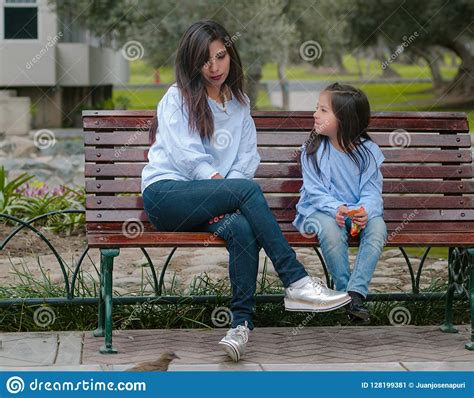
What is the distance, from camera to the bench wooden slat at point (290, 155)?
5.58m

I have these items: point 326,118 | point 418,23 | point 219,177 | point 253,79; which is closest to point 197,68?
point 219,177

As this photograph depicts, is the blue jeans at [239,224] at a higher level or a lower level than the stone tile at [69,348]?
higher

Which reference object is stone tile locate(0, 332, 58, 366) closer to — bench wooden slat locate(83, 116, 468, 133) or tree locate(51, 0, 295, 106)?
bench wooden slat locate(83, 116, 468, 133)

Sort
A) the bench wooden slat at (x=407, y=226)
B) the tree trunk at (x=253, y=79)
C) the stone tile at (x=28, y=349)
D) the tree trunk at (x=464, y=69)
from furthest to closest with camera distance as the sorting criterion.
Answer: the tree trunk at (x=464, y=69) → the tree trunk at (x=253, y=79) → the bench wooden slat at (x=407, y=226) → the stone tile at (x=28, y=349)

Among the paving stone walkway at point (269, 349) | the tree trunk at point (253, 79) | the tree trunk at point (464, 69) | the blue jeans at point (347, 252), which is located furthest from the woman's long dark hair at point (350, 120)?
the tree trunk at point (464, 69)

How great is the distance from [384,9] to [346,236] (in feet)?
→ 82.0

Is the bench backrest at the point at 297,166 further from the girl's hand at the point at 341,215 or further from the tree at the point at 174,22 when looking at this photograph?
the tree at the point at 174,22

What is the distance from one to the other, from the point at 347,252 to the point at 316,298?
0.32m

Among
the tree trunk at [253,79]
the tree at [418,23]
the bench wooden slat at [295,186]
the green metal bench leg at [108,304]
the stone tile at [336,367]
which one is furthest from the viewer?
the tree at [418,23]

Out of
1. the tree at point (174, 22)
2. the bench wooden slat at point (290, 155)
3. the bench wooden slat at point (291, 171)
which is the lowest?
the bench wooden slat at point (291, 171)

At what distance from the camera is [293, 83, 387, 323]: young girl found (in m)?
5.19

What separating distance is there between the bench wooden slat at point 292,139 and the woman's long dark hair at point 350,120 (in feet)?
0.96

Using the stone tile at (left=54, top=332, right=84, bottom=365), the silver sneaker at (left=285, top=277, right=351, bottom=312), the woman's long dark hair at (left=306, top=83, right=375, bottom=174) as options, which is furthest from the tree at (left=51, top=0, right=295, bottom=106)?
the silver sneaker at (left=285, top=277, right=351, bottom=312)

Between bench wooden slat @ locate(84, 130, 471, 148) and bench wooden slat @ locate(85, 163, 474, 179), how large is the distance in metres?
0.11
